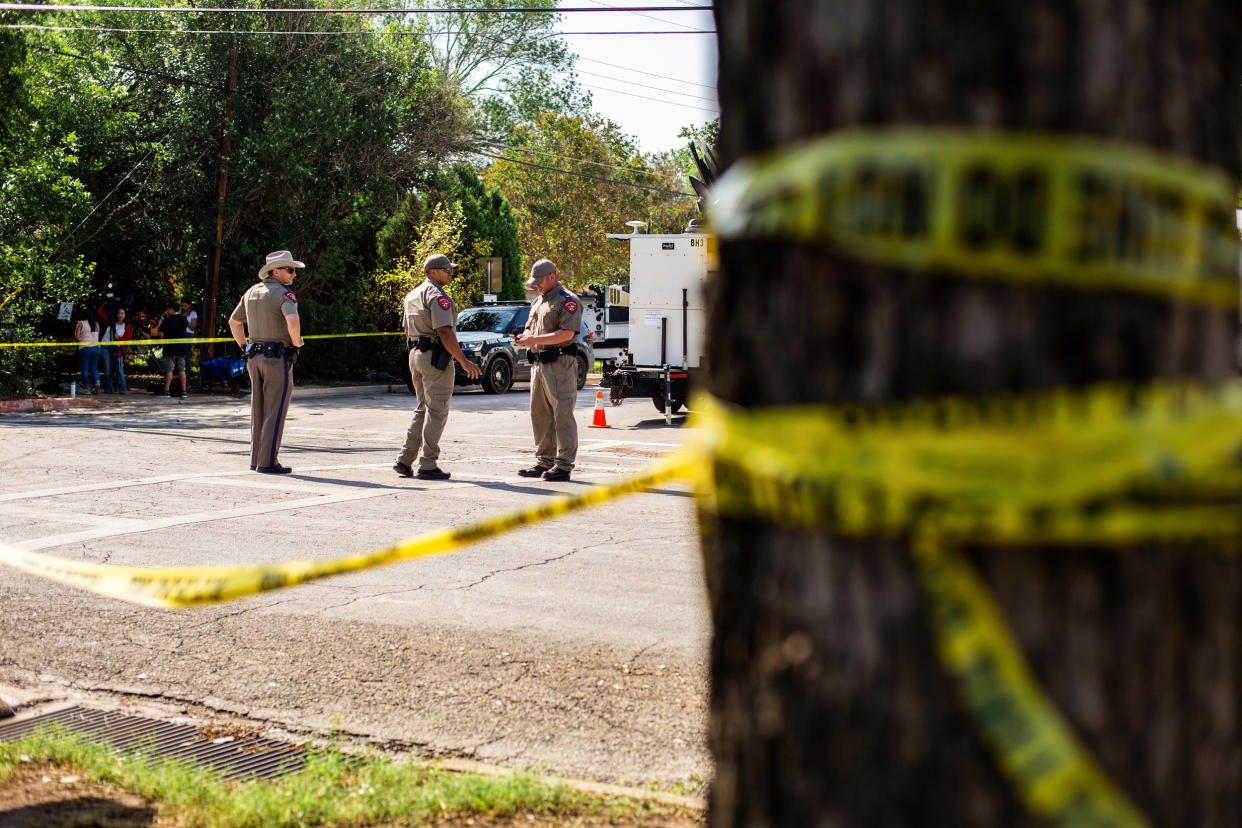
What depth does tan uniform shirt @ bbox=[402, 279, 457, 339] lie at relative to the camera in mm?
10531

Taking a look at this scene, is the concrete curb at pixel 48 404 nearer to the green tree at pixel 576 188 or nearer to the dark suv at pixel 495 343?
the dark suv at pixel 495 343

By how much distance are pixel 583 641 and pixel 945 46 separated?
436 cm

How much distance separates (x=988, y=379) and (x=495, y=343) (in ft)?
A: 74.2

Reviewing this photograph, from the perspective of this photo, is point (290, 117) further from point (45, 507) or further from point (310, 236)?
point (45, 507)

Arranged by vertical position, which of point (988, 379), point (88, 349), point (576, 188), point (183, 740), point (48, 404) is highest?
point (576, 188)

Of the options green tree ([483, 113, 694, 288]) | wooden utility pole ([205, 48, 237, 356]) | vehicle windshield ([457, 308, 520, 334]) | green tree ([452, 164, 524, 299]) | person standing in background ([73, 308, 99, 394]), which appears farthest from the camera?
green tree ([483, 113, 694, 288])

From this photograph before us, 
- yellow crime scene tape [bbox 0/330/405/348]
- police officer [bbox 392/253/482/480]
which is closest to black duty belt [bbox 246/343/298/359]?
police officer [bbox 392/253/482/480]

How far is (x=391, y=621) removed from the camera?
5719 mm

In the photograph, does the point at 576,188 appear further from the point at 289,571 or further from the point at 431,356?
the point at 289,571

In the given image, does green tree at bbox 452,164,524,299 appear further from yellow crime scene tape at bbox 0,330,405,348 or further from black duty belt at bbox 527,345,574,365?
black duty belt at bbox 527,345,574,365

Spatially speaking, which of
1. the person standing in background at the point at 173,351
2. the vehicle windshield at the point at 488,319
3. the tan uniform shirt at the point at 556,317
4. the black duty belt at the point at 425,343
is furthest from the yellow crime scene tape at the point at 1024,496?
the vehicle windshield at the point at 488,319

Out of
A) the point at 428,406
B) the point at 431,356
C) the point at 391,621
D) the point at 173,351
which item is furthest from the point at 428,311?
the point at 173,351

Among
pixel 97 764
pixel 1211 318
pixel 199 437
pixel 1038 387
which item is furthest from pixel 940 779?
pixel 199 437

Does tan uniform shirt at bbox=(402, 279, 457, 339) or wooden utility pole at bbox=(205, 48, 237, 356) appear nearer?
tan uniform shirt at bbox=(402, 279, 457, 339)
